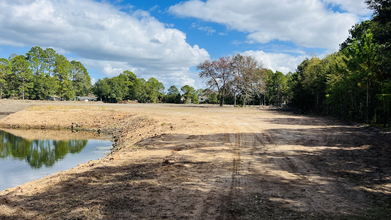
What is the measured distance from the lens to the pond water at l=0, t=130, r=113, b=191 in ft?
29.4

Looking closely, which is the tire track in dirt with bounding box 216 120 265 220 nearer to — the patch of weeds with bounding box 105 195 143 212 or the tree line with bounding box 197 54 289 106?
the patch of weeds with bounding box 105 195 143 212

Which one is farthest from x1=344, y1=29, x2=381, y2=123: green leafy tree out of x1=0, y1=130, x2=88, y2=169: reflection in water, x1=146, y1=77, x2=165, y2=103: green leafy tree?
x1=146, y1=77, x2=165, y2=103: green leafy tree

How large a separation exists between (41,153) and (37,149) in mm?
1377

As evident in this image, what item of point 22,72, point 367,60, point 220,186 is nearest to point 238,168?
point 220,186

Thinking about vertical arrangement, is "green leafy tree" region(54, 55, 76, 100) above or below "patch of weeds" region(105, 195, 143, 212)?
above

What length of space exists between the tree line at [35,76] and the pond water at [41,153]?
151 ft

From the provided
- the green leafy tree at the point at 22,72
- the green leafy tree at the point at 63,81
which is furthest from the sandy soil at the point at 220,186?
the green leafy tree at the point at 63,81

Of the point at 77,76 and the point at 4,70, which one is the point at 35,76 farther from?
the point at 77,76

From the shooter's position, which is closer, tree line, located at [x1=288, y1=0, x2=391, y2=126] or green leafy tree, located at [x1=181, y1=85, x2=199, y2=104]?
tree line, located at [x1=288, y1=0, x2=391, y2=126]

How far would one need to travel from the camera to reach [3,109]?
33500mm

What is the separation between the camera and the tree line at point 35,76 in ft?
184

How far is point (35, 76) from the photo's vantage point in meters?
59.9

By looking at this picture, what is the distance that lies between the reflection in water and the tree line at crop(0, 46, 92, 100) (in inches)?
1864

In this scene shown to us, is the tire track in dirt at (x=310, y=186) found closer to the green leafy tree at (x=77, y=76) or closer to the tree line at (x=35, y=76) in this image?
the tree line at (x=35, y=76)
